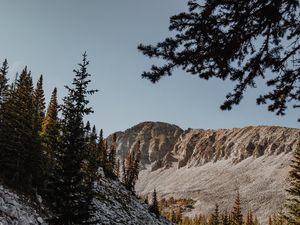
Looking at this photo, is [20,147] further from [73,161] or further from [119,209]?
[119,209]

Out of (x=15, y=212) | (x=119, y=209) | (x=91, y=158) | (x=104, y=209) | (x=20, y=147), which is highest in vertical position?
(x=91, y=158)

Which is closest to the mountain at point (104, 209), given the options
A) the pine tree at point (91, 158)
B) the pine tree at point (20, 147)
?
the pine tree at point (91, 158)

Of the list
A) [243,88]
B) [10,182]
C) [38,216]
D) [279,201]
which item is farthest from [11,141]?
[279,201]

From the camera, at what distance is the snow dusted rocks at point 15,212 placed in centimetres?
2363

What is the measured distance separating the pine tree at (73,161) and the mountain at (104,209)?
307 centimetres

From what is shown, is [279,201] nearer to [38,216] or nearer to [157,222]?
[157,222]

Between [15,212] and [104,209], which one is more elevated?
[104,209]

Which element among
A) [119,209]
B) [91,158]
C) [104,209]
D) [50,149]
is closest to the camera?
[50,149]

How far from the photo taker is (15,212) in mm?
24922

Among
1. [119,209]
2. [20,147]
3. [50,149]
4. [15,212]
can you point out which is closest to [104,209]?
[119,209]

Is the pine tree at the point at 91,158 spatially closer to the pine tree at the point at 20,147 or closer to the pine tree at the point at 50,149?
the pine tree at the point at 50,149

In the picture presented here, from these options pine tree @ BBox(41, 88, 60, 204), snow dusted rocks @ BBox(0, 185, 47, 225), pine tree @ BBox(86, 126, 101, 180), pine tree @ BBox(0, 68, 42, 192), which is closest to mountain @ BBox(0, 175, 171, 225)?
snow dusted rocks @ BBox(0, 185, 47, 225)

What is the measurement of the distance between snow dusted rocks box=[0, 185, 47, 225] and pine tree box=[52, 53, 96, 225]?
105 inches

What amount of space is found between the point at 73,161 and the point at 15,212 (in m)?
5.50
